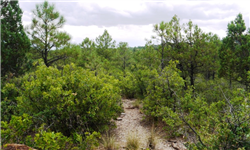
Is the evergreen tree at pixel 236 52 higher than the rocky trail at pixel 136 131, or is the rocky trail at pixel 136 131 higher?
the evergreen tree at pixel 236 52

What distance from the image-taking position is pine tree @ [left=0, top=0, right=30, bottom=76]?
8078 mm

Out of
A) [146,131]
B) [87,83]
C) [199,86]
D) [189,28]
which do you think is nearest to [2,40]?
[87,83]

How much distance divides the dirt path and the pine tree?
6151 mm

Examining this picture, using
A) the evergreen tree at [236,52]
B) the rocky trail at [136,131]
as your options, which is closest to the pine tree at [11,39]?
the rocky trail at [136,131]

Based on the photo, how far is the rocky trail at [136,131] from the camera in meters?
5.20

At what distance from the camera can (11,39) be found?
8.41 meters

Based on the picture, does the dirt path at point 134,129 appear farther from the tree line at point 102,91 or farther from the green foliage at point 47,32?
the green foliage at point 47,32

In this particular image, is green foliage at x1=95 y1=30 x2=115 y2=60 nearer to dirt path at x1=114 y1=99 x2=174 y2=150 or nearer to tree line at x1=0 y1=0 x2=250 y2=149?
tree line at x1=0 y1=0 x2=250 y2=149

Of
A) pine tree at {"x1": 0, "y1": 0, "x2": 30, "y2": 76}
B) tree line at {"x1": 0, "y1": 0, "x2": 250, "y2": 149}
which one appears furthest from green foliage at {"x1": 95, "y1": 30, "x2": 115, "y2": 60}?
pine tree at {"x1": 0, "y1": 0, "x2": 30, "y2": 76}

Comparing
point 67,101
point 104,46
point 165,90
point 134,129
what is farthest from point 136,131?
point 104,46

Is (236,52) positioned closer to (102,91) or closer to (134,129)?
(134,129)

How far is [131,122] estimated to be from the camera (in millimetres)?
7398

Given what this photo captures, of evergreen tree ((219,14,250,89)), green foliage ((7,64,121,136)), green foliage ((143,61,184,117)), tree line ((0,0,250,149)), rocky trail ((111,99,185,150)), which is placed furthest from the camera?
evergreen tree ((219,14,250,89))

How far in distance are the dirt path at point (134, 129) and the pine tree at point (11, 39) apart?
6.15 m
